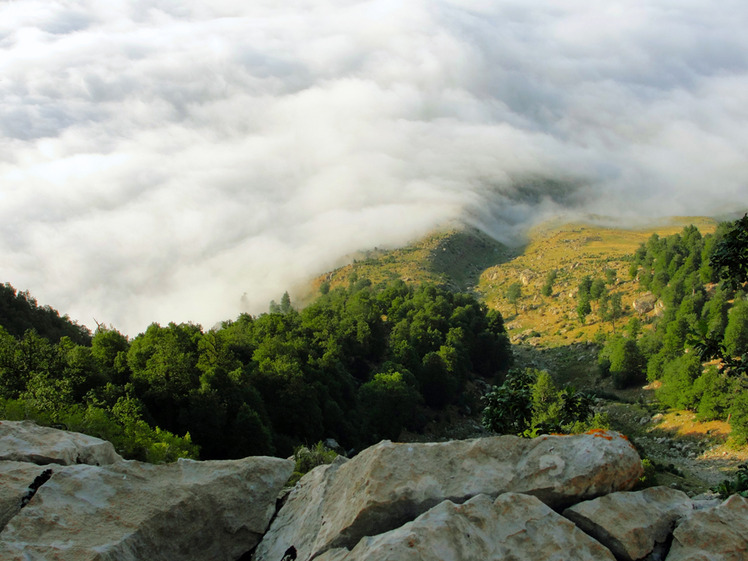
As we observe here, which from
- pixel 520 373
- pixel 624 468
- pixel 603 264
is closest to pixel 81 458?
pixel 624 468

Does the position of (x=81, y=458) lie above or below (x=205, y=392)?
above

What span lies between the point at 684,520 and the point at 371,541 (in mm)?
5834

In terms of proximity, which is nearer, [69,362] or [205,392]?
[69,362]

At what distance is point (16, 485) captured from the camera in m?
11.7

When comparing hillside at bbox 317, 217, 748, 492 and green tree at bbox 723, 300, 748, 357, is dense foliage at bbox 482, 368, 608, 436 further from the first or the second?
green tree at bbox 723, 300, 748, 357

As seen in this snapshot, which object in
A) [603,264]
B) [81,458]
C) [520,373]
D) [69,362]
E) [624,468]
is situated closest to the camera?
[624,468]

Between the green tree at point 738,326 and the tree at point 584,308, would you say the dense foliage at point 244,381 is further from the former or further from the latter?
the tree at point 584,308

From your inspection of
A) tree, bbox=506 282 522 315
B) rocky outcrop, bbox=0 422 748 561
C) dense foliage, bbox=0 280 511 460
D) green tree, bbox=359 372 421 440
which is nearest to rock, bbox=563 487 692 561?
rocky outcrop, bbox=0 422 748 561

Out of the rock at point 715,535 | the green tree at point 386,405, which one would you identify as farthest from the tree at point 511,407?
the green tree at point 386,405

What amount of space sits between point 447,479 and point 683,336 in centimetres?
10248

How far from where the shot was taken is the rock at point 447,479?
35.4 feet

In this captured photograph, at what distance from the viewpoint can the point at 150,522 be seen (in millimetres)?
11703

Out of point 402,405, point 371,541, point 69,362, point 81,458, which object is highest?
point 371,541

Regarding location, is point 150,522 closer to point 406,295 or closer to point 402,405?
point 402,405
